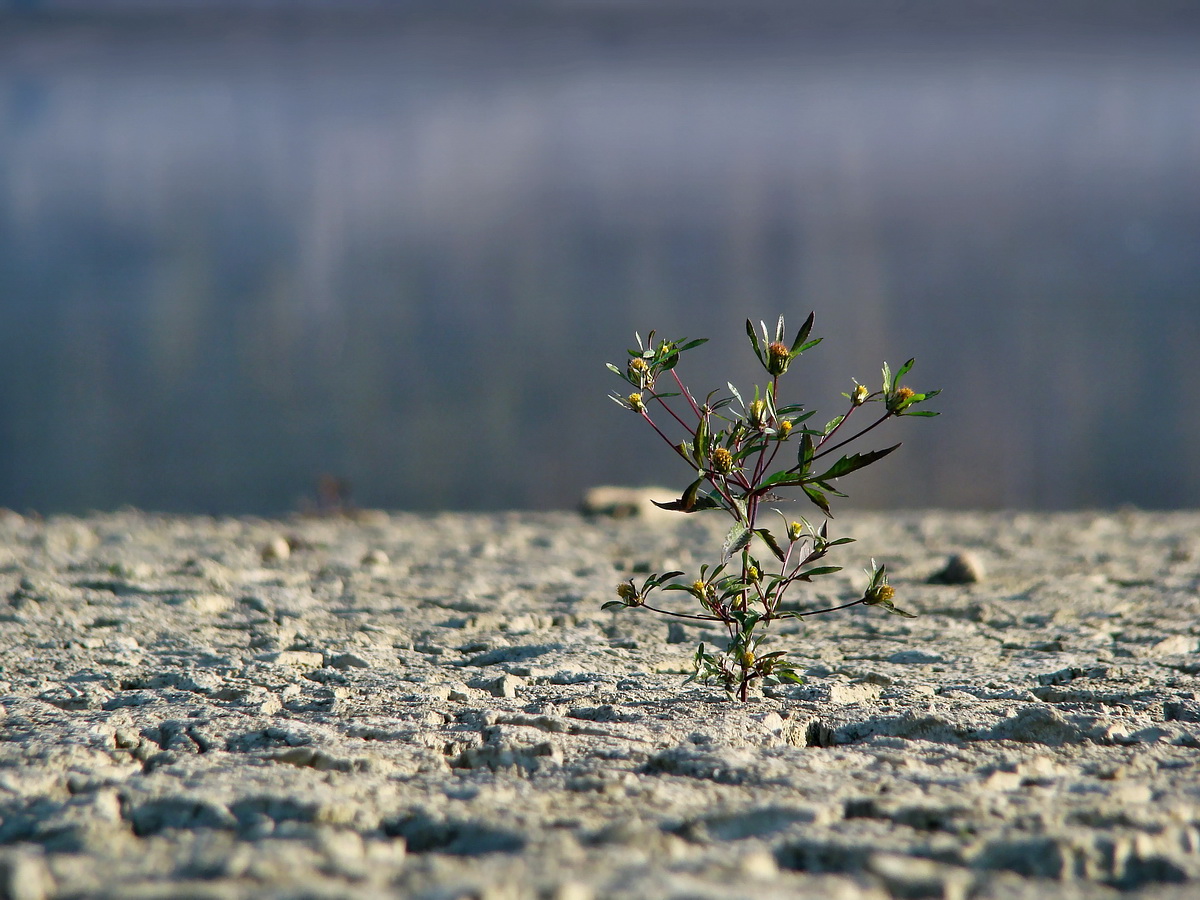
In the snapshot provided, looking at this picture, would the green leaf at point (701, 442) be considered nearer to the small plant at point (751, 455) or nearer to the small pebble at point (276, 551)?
the small plant at point (751, 455)

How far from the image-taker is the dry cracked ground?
2.92 feet

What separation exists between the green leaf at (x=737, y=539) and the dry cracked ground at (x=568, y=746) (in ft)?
0.88

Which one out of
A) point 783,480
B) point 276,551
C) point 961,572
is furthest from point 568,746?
point 276,551

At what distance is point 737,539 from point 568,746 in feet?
1.25

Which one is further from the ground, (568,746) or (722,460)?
(722,460)

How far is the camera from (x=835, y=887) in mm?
853

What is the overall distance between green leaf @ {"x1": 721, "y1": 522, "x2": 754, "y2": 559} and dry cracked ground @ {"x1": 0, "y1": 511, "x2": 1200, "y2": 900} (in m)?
0.27

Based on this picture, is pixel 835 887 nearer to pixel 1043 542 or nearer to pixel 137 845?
pixel 137 845

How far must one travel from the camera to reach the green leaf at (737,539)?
4.30 feet

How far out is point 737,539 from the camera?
1.32 metres

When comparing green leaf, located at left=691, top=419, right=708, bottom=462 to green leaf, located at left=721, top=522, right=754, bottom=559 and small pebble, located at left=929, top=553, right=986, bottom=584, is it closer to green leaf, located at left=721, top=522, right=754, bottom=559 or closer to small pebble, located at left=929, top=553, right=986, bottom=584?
green leaf, located at left=721, top=522, right=754, bottom=559

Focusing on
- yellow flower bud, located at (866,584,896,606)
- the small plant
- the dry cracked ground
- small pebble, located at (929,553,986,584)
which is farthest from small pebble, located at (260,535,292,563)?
yellow flower bud, located at (866,584,896,606)

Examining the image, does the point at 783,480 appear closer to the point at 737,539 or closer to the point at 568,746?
the point at 737,539

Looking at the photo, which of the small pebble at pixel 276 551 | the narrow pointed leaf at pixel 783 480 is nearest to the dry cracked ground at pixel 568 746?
the narrow pointed leaf at pixel 783 480
